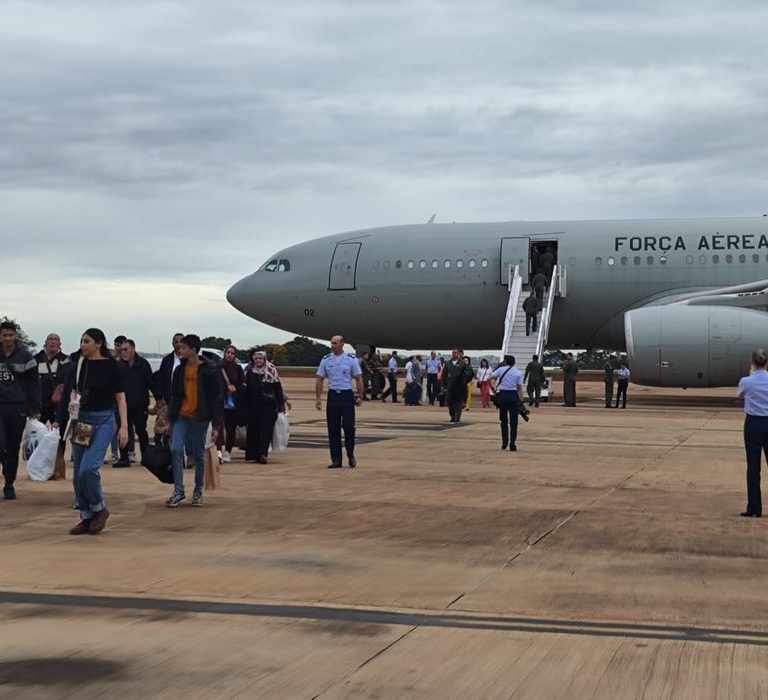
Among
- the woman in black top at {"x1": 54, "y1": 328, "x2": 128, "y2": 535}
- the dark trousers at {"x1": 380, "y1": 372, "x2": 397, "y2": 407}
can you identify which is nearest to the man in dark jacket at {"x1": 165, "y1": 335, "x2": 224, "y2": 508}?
the woman in black top at {"x1": 54, "y1": 328, "x2": 128, "y2": 535}

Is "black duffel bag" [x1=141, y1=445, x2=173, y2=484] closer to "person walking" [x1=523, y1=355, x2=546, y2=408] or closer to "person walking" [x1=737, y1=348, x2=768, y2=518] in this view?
"person walking" [x1=737, y1=348, x2=768, y2=518]

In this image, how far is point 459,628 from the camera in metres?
5.36

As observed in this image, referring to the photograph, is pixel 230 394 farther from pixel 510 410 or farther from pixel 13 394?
pixel 510 410

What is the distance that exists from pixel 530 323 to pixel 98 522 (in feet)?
70.8

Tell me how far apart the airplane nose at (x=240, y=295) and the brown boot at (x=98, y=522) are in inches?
941

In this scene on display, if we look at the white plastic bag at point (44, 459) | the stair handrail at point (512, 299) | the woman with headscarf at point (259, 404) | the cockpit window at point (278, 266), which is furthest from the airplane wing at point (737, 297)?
the white plastic bag at point (44, 459)

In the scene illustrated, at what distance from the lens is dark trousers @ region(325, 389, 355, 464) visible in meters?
13.1

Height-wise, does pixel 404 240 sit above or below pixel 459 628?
above

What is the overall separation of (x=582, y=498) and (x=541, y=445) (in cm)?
612

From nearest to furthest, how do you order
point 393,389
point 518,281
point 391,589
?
point 391,589 < point 518,281 < point 393,389

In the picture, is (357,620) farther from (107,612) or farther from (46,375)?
(46,375)

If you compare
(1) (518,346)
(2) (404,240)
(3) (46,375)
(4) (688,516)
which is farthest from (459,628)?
(2) (404,240)

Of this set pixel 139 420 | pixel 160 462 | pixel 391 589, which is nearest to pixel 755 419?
pixel 391 589

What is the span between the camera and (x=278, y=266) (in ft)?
104
